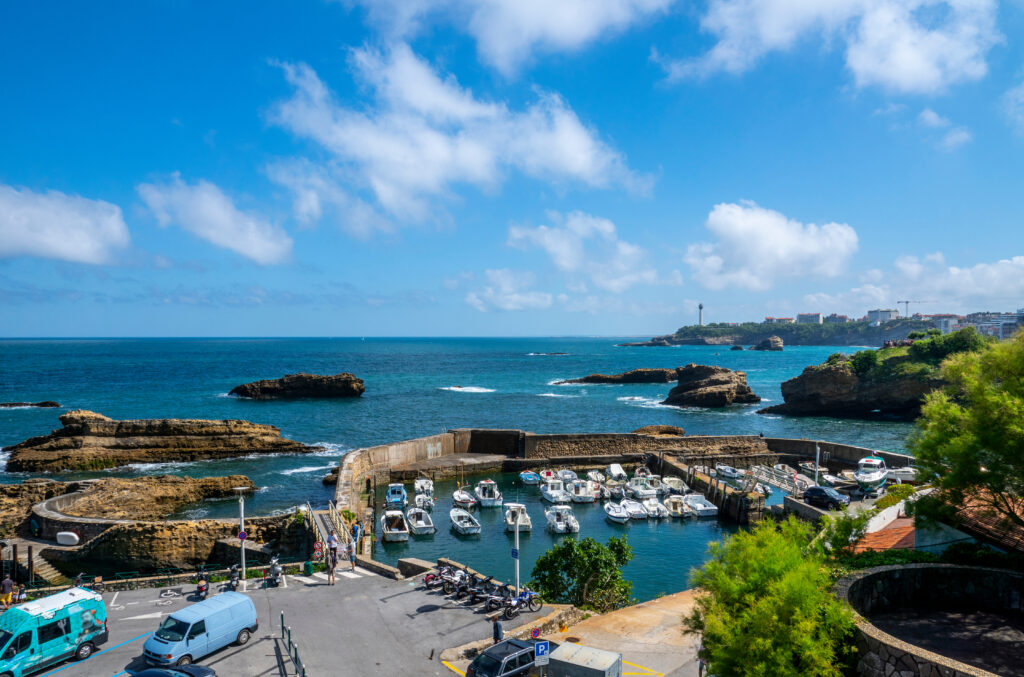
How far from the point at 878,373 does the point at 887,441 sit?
19907mm

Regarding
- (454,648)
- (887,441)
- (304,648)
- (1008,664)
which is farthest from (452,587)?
(887,441)

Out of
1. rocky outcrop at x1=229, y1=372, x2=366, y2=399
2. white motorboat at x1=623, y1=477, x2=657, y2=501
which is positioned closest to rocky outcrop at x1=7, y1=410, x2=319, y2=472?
white motorboat at x1=623, y1=477, x2=657, y2=501

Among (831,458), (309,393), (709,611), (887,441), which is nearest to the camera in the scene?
(709,611)

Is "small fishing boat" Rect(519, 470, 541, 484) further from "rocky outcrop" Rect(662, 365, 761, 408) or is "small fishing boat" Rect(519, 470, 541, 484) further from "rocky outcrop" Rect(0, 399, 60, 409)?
"rocky outcrop" Rect(0, 399, 60, 409)

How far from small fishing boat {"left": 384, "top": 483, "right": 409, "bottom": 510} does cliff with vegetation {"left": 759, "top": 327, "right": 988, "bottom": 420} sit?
204 ft

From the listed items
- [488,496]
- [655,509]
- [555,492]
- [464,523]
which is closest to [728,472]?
[655,509]

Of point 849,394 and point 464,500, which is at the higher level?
point 849,394

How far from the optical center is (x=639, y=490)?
41094mm

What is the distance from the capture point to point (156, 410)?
82438 millimetres

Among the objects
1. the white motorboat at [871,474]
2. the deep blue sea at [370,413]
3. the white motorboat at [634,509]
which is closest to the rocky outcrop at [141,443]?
the deep blue sea at [370,413]

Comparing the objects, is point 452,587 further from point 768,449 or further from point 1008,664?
point 768,449

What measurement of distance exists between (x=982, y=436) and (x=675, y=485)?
3037 centimetres

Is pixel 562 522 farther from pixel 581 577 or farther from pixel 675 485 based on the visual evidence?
pixel 581 577

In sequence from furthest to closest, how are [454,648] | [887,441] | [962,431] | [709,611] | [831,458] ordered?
[887,441], [831,458], [454,648], [962,431], [709,611]
